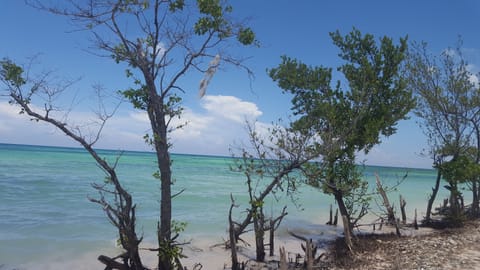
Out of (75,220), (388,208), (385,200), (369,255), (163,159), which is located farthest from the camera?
(75,220)

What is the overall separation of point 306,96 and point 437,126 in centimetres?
730

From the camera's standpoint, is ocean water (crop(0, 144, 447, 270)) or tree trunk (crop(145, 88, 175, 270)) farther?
ocean water (crop(0, 144, 447, 270))

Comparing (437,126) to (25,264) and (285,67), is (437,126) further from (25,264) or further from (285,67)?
(25,264)

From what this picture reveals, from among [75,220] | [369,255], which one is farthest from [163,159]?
[75,220]

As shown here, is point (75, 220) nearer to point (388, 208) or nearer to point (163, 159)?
point (163, 159)

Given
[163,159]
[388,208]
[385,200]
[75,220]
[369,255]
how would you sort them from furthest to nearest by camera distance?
[75,220] → [388,208] → [385,200] → [369,255] → [163,159]

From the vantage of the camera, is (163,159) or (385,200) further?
(385,200)

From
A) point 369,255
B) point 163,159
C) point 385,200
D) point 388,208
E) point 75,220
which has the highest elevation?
point 163,159

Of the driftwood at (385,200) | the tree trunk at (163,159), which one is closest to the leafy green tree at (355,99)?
the driftwood at (385,200)

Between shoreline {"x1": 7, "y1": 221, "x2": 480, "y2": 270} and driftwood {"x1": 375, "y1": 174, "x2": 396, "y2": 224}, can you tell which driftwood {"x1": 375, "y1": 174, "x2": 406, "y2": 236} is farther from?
shoreline {"x1": 7, "y1": 221, "x2": 480, "y2": 270}

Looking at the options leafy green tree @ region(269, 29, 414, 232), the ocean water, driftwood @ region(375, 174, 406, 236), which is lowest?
the ocean water

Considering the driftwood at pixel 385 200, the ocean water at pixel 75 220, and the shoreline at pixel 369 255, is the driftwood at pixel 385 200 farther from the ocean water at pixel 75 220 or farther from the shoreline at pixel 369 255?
the ocean water at pixel 75 220

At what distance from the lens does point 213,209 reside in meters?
20.1

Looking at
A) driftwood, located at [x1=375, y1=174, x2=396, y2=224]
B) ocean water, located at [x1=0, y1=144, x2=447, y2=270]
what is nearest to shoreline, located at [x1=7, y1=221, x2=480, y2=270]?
ocean water, located at [x1=0, y1=144, x2=447, y2=270]
